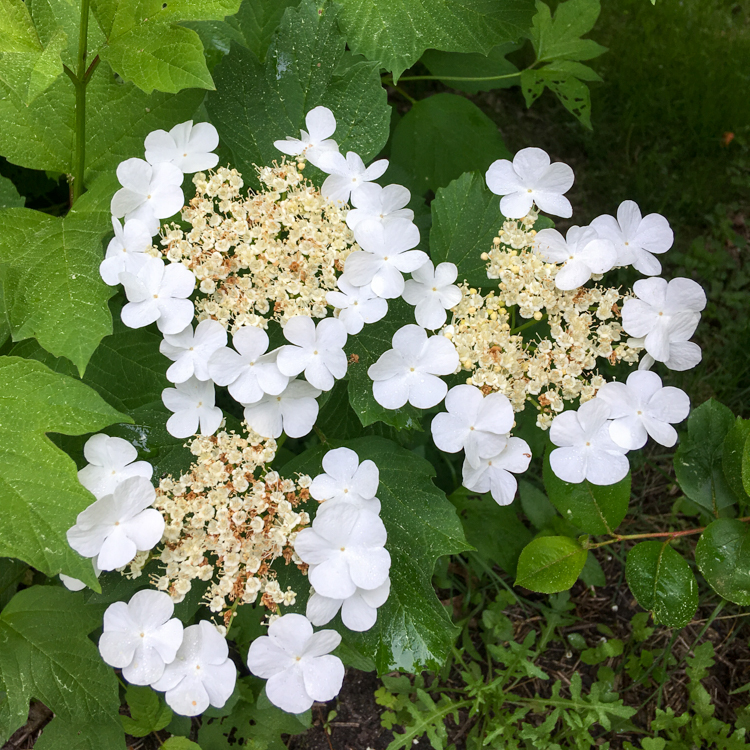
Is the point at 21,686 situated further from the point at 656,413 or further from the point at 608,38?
the point at 608,38

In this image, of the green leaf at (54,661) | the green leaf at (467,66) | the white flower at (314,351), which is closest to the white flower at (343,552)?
the white flower at (314,351)

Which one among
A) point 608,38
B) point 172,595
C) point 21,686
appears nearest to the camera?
point 172,595

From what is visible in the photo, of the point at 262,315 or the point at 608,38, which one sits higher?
the point at 608,38

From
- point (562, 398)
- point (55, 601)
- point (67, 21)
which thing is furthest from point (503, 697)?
point (67, 21)

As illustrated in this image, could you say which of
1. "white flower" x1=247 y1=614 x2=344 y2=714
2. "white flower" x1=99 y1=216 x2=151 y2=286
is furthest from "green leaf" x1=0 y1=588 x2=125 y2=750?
"white flower" x1=99 y1=216 x2=151 y2=286

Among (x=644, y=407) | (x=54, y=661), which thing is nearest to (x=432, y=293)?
(x=644, y=407)
